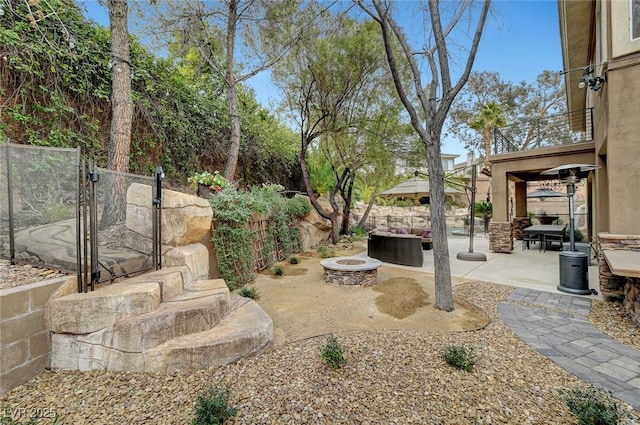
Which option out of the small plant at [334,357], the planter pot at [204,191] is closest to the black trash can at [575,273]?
the small plant at [334,357]

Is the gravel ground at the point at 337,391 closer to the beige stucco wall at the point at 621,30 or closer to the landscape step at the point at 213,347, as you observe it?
the landscape step at the point at 213,347

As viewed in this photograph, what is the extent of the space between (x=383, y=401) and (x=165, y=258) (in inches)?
140

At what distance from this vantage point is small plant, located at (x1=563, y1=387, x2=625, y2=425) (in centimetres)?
182

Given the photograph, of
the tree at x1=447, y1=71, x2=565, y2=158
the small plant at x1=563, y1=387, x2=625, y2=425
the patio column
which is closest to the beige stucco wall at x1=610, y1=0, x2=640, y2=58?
the small plant at x1=563, y1=387, x2=625, y2=425

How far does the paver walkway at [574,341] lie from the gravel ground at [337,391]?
22cm

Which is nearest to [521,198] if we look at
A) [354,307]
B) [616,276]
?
[616,276]

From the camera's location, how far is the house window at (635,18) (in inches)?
177

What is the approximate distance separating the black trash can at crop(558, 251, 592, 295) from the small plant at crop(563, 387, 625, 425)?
11.5ft

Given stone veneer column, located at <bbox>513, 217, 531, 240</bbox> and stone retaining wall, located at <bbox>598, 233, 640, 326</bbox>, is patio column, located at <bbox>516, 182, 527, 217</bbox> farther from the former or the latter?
stone retaining wall, located at <bbox>598, 233, 640, 326</bbox>

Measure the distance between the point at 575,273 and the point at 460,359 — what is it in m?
4.01

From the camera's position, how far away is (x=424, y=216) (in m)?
17.1

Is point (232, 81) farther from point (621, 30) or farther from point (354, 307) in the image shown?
point (621, 30)

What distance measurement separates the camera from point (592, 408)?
1888 mm

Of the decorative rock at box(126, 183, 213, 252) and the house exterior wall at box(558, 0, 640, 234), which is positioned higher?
the house exterior wall at box(558, 0, 640, 234)
